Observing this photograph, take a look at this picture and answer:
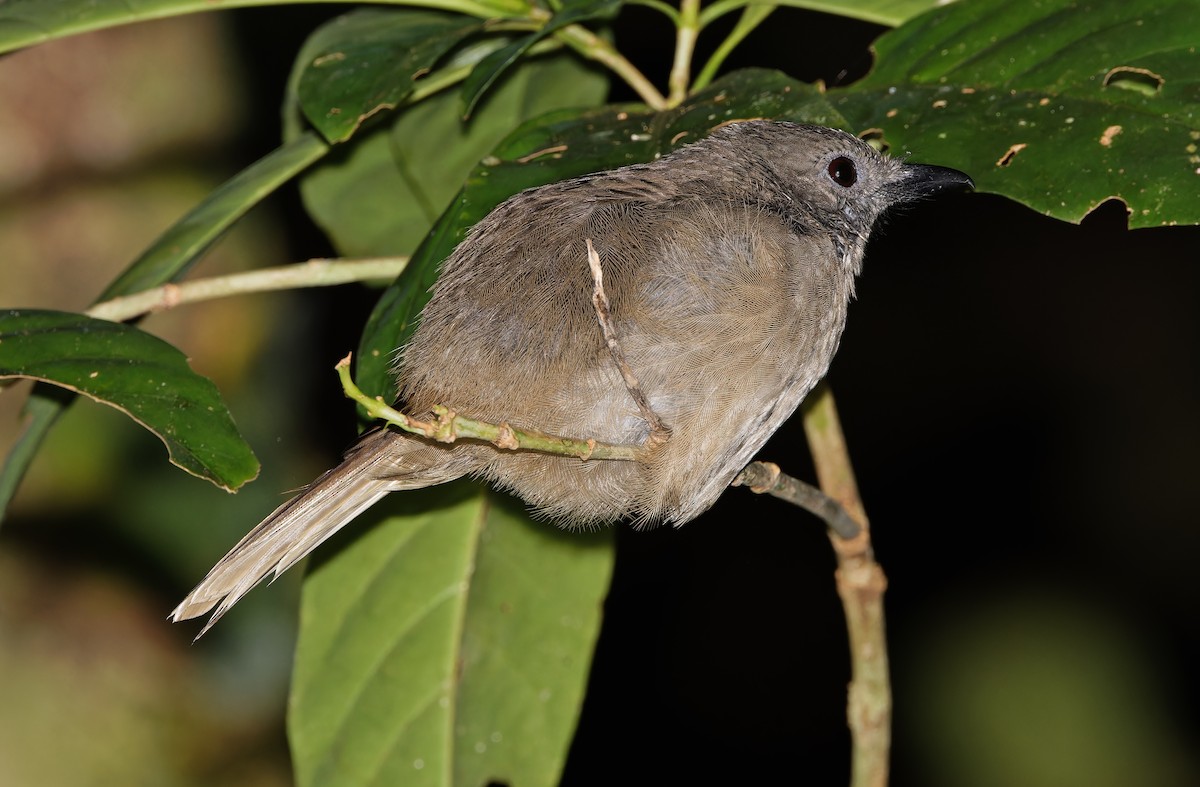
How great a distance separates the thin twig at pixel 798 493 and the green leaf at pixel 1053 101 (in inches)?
28.1

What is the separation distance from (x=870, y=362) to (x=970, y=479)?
33.6 inches

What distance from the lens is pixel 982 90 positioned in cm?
253

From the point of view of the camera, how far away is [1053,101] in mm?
2426

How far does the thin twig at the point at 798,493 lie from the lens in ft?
8.47

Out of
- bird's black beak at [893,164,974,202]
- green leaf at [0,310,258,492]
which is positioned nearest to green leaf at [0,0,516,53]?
green leaf at [0,310,258,492]

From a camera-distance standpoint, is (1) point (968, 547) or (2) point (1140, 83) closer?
(2) point (1140, 83)

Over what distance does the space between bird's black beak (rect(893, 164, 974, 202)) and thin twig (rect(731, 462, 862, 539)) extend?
3.04 feet

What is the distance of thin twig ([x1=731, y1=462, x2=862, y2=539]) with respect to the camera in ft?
8.47

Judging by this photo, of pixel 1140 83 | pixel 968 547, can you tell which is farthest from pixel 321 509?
pixel 968 547

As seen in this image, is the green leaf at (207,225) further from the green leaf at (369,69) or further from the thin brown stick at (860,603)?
the thin brown stick at (860,603)

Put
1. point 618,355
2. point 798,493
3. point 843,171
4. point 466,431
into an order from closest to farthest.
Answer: point 466,431, point 618,355, point 798,493, point 843,171

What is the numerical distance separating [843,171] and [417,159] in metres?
1.14

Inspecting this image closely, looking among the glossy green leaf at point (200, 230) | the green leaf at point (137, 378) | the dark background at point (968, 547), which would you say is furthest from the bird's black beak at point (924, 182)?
the dark background at point (968, 547)

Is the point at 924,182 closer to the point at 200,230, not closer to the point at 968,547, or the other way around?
the point at 200,230
